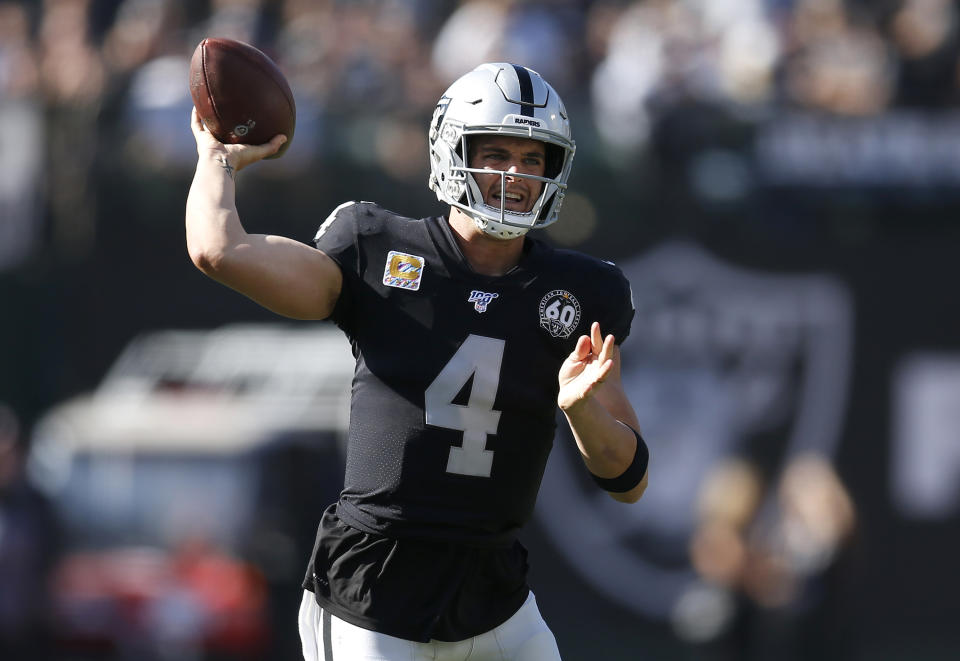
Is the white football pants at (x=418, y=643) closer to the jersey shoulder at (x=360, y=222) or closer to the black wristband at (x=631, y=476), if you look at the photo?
the black wristband at (x=631, y=476)

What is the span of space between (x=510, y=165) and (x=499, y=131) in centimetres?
10

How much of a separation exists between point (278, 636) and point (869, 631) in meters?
3.48

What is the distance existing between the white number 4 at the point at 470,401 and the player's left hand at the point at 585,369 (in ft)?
0.64

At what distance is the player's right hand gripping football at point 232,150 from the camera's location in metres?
3.52

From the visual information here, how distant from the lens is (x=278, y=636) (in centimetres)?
841

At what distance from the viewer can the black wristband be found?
12.0 feet

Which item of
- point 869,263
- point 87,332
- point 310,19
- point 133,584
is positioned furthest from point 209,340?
point 869,263

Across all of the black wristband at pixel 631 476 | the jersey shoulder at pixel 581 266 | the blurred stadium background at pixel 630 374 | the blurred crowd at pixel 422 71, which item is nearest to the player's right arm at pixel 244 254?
the jersey shoulder at pixel 581 266

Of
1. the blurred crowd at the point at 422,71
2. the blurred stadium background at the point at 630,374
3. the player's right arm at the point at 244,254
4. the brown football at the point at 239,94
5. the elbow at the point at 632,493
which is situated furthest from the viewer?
the blurred crowd at the point at 422,71

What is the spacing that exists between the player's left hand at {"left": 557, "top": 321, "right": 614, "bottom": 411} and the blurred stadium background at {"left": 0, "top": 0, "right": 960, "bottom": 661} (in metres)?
4.96

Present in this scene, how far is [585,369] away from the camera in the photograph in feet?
11.2

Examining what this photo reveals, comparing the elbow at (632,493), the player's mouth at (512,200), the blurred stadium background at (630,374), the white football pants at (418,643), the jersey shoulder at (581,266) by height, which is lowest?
the blurred stadium background at (630,374)

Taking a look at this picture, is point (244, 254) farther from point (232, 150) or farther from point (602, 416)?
point (602, 416)

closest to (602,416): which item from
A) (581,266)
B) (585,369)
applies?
(585,369)
